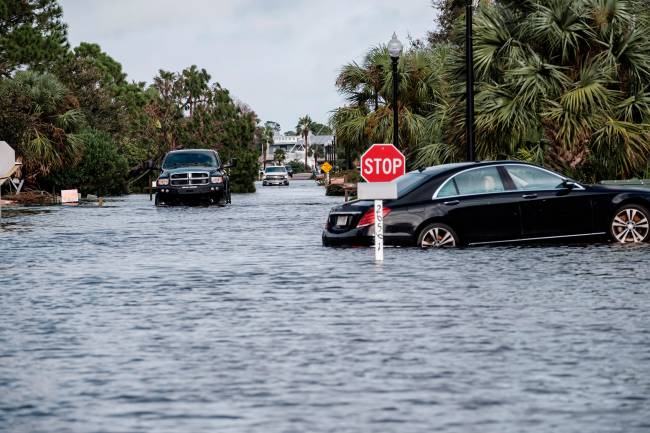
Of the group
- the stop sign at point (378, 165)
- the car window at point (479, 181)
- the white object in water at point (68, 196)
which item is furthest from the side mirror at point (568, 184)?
the white object in water at point (68, 196)

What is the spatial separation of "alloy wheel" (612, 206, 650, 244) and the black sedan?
2 centimetres

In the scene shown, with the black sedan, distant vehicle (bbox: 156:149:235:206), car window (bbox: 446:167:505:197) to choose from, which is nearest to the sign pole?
the black sedan

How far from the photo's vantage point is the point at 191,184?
1720 inches

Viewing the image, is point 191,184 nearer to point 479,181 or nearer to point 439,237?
point 479,181

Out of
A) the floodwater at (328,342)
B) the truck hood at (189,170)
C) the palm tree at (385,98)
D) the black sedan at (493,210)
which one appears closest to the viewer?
the floodwater at (328,342)

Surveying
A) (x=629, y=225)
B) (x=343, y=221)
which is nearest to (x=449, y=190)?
(x=343, y=221)

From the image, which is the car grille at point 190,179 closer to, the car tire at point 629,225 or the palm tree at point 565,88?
the palm tree at point 565,88

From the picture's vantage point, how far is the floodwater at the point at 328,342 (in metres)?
8.16

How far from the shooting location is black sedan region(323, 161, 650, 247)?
846 inches

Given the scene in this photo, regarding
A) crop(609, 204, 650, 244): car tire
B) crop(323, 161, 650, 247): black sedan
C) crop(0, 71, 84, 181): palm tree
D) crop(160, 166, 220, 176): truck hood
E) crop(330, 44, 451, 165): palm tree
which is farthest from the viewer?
crop(0, 71, 84, 181): palm tree

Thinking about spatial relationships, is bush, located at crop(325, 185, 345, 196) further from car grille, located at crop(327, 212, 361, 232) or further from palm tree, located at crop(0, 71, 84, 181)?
car grille, located at crop(327, 212, 361, 232)

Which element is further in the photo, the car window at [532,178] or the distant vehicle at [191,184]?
the distant vehicle at [191,184]

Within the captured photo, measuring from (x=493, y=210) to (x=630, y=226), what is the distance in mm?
2335

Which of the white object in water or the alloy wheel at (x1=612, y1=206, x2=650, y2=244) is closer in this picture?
the alloy wheel at (x1=612, y1=206, x2=650, y2=244)
